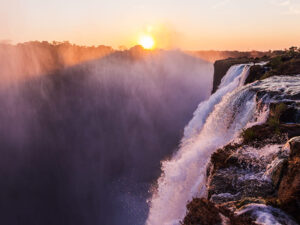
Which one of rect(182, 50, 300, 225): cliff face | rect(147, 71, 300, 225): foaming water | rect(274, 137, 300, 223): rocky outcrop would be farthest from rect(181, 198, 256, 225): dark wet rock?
rect(147, 71, 300, 225): foaming water

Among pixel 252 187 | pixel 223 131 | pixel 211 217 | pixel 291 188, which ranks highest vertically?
pixel 291 188

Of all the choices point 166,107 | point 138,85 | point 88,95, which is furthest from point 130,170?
point 138,85

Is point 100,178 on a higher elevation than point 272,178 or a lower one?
lower

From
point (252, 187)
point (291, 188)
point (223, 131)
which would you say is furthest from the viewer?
point (223, 131)

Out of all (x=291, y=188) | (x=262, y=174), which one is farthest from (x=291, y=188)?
(x=262, y=174)

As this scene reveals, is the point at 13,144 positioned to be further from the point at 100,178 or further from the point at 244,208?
the point at 244,208

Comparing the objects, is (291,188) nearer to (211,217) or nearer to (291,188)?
(291,188)

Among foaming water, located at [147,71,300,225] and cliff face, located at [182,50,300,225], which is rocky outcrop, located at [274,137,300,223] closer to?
cliff face, located at [182,50,300,225]

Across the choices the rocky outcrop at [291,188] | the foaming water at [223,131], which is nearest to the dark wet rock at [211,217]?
the rocky outcrop at [291,188]

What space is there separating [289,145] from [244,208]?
6.69 ft

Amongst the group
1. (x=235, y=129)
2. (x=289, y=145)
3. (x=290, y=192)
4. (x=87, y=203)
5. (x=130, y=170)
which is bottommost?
(x=87, y=203)

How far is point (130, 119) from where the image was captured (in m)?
50.8

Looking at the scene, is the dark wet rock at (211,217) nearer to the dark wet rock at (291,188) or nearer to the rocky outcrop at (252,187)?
the rocky outcrop at (252,187)

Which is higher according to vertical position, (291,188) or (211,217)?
(291,188)
